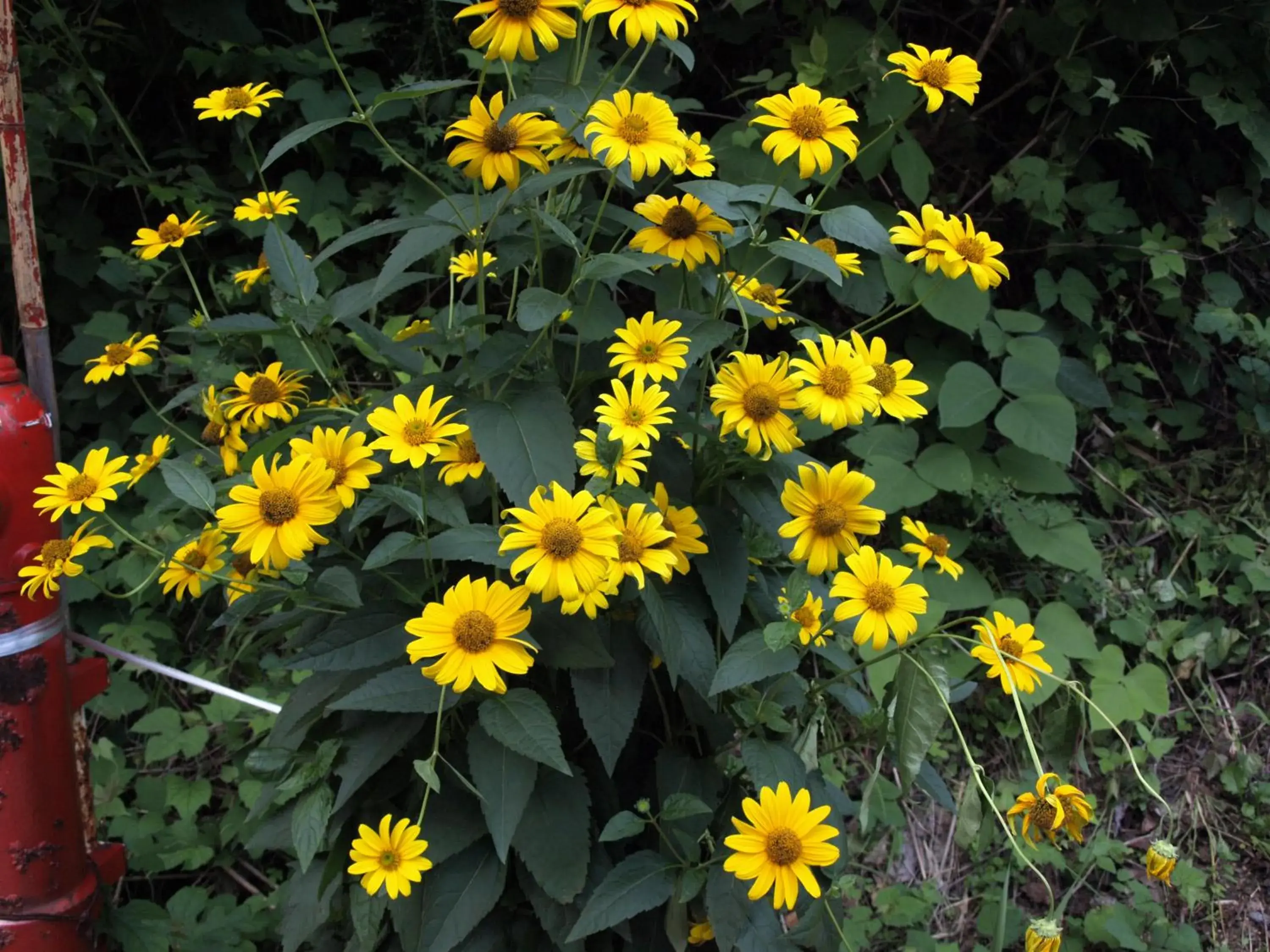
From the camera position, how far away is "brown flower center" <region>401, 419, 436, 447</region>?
36.4 inches

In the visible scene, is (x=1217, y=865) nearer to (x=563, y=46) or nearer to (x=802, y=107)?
(x=802, y=107)

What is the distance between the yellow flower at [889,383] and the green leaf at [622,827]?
1.47ft

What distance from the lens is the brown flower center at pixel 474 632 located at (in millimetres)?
858

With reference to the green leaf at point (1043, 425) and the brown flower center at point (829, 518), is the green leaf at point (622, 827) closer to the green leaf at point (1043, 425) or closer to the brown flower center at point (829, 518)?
the brown flower center at point (829, 518)

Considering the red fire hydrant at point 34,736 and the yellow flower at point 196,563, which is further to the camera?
the red fire hydrant at point 34,736

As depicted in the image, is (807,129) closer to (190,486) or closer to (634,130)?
(634,130)

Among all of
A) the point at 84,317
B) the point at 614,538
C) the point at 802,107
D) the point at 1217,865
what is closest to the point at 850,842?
the point at 1217,865

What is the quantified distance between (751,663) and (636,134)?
0.48 meters

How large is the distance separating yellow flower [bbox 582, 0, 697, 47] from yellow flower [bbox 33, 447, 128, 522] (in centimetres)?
61

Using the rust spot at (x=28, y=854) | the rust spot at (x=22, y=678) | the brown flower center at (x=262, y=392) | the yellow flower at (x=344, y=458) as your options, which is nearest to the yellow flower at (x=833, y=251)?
the yellow flower at (x=344, y=458)

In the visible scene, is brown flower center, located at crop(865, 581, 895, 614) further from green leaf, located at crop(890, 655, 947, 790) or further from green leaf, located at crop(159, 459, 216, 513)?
green leaf, located at crop(159, 459, 216, 513)

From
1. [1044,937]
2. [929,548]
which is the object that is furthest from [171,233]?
[1044,937]

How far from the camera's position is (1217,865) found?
1.88 metres

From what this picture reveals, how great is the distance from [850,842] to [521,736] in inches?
44.4
